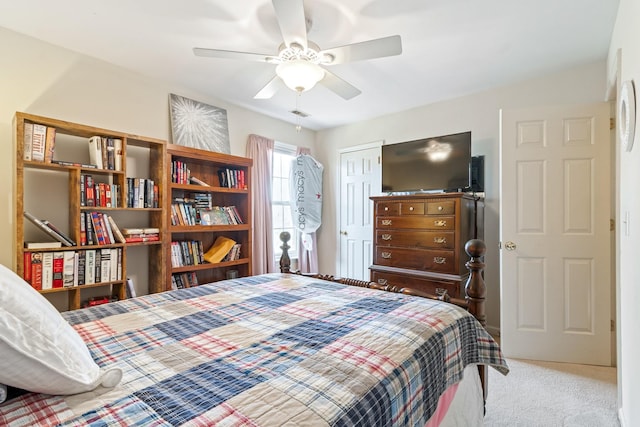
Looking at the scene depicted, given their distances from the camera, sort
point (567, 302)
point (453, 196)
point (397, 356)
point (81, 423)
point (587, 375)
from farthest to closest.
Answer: point (453, 196) → point (567, 302) → point (587, 375) → point (397, 356) → point (81, 423)

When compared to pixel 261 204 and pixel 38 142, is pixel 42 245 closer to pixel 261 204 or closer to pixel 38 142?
pixel 38 142

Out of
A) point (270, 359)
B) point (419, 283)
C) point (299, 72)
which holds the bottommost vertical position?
point (419, 283)

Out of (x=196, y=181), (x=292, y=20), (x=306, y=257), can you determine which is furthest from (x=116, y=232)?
(x=306, y=257)

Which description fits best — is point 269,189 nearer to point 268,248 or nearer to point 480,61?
point 268,248

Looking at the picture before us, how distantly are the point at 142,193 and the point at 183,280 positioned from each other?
35.7 inches

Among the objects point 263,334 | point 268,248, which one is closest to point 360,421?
point 263,334

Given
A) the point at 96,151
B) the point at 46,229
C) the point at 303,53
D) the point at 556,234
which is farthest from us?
the point at 556,234

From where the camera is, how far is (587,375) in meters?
2.29

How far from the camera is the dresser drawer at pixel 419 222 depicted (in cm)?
286

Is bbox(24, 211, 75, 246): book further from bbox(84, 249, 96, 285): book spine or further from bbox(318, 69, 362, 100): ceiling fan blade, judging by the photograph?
bbox(318, 69, 362, 100): ceiling fan blade

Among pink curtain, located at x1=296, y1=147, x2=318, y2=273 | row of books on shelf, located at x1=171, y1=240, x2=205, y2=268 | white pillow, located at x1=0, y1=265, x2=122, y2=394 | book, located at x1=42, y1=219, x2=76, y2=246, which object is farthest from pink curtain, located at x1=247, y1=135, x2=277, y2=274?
white pillow, located at x1=0, y1=265, x2=122, y2=394

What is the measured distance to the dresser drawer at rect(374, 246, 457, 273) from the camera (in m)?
2.85

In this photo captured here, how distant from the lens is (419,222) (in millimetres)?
3043

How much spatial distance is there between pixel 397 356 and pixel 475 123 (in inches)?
119
